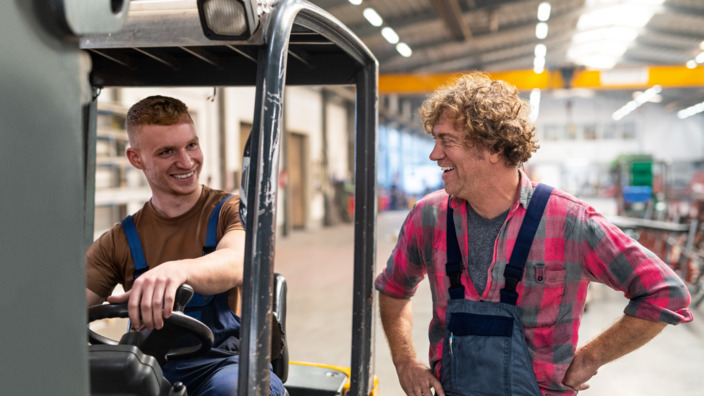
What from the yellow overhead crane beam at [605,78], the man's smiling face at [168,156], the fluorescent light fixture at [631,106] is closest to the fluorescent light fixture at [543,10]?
the yellow overhead crane beam at [605,78]

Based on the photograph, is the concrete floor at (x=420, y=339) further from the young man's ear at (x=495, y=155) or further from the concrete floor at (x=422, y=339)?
the young man's ear at (x=495, y=155)

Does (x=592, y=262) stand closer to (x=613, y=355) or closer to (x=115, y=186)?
(x=613, y=355)

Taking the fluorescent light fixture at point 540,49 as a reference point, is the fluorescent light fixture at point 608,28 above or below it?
above

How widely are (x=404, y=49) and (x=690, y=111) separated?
2310 centimetres

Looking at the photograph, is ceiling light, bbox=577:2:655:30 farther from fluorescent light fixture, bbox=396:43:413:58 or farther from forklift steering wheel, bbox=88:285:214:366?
forklift steering wheel, bbox=88:285:214:366

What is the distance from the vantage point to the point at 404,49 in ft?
53.7

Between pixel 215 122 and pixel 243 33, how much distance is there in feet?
35.2

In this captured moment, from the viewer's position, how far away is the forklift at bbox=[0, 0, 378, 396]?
680mm

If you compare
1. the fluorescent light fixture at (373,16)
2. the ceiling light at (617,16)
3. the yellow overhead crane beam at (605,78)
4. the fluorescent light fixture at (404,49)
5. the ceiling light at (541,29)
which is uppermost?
the ceiling light at (617,16)

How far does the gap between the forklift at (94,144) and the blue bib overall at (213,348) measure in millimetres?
123

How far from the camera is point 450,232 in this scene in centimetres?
210

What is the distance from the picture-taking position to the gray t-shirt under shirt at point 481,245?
2.03 metres

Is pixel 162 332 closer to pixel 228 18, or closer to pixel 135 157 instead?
pixel 135 157

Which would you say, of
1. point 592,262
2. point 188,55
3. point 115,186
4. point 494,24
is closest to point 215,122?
point 115,186
